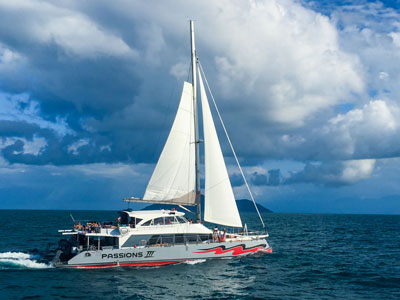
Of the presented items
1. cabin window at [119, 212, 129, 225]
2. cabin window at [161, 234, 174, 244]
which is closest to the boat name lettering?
cabin window at [161, 234, 174, 244]

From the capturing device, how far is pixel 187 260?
91.8 ft

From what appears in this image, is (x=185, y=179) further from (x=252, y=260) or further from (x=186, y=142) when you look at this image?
(x=252, y=260)

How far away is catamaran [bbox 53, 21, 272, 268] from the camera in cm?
2708

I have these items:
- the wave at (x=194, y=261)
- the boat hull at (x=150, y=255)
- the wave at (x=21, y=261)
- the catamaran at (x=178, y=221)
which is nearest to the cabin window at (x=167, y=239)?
the catamaran at (x=178, y=221)

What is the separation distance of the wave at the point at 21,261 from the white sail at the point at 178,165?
30.9ft

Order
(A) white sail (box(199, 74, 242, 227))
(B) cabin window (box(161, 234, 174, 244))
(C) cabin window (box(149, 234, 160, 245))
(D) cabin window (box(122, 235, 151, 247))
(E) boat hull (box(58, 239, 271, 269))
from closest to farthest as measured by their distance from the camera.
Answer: (E) boat hull (box(58, 239, 271, 269))
(D) cabin window (box(122, 235, 151, 247))
(C) cabin window (box(149, 234, 160, 245))
(B) cabin window (box(161, 234, 174, 244))
(A) white sail (box(199, 74, 242, 227))

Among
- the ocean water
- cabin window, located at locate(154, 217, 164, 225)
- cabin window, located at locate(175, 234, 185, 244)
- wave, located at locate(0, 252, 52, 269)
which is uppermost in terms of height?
cabin window, located at locate(154, 217, 164, 225)

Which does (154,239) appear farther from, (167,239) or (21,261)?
(21,261)

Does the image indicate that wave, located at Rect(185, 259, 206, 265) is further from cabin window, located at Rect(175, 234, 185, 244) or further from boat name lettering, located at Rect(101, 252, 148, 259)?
boat name lettering, located at Rect(101, 252, 148, 259)

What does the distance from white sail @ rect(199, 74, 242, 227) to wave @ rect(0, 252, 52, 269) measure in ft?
41.6

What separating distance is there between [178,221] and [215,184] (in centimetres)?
432

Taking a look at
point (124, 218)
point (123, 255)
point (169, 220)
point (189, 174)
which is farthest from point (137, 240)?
point (189, 174)

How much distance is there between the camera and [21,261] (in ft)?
90.6

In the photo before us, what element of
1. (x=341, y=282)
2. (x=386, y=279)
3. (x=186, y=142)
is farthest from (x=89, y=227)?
(x=386, y=279)
